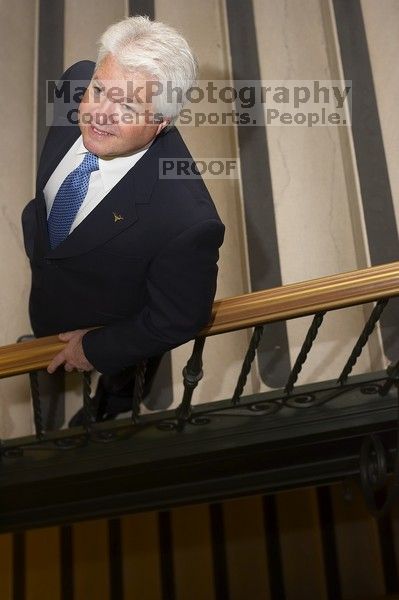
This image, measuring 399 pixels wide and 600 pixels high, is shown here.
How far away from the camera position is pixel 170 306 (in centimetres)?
236

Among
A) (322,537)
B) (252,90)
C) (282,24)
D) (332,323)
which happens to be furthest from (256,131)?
(322,537)

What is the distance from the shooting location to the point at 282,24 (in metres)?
4.31

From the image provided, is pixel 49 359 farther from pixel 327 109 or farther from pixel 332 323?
pixel 327 109

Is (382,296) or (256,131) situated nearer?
(382,296)

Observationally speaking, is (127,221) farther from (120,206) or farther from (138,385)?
(138,385)

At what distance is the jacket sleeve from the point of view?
7.56ft

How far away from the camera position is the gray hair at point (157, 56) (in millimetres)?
2287

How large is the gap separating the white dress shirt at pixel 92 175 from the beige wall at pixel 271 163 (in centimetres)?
134

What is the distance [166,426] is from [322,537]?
1.46 metres

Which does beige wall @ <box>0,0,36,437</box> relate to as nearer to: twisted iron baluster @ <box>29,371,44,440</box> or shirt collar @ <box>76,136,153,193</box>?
twisted iron baluster @ <box>29,371,44,440</box>

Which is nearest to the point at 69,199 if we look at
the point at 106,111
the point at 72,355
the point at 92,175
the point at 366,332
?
the point at 92,175

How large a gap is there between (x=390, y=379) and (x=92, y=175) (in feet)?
3.91

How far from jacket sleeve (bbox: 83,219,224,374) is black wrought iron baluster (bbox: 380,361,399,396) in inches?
26.2

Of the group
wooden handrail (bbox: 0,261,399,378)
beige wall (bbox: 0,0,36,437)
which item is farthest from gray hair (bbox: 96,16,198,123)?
beige wall (bbox: 0,0,36,437)
